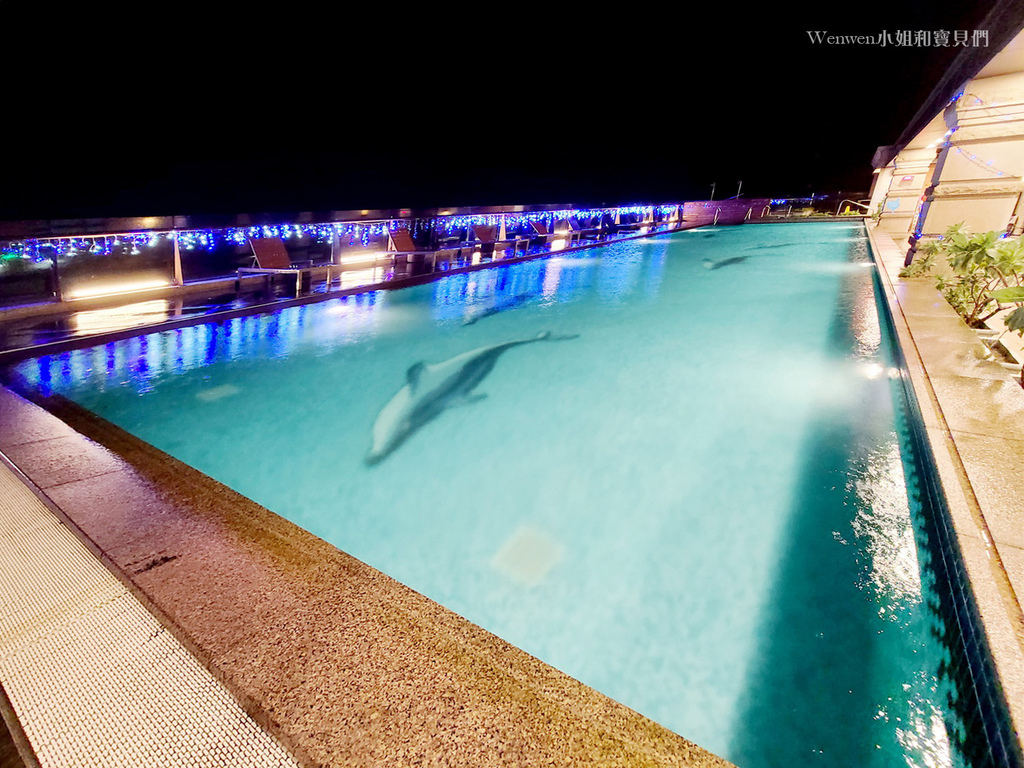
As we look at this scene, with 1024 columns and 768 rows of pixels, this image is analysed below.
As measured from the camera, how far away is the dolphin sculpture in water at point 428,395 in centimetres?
429

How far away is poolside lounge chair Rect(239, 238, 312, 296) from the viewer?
8.15 meters

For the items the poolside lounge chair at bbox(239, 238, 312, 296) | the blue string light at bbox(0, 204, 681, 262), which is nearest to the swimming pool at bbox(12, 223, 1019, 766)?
the poolside lounge chair at bbox(239, 238, 312, 296)

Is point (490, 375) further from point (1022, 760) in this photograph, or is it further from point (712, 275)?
point (712, 275)

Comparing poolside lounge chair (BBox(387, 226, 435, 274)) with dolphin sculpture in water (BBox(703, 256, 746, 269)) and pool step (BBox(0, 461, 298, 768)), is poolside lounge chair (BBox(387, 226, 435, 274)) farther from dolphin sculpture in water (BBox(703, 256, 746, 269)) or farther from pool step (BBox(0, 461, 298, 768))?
pool step (BBox(0, 461, 298, 768))

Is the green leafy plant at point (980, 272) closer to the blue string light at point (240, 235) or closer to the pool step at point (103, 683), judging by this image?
the pool step at point (103, 683)

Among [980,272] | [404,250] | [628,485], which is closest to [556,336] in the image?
[628,485]

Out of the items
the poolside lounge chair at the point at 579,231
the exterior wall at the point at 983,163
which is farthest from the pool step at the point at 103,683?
the poolside lounge chair at the point at 579,231

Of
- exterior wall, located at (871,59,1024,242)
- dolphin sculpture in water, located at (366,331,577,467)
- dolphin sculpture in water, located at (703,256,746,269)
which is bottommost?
dolphin sculpture in water, located at (366,331,577,467)

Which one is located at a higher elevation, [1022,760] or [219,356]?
[1022,760]

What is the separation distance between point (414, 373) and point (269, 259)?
181 inches

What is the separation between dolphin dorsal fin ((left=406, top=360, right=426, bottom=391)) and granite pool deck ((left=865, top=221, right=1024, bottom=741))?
4398mm

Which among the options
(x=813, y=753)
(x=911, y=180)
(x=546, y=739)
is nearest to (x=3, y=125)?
(x=546, y=739)

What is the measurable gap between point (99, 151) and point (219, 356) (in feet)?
42.5

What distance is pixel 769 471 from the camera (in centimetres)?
379
